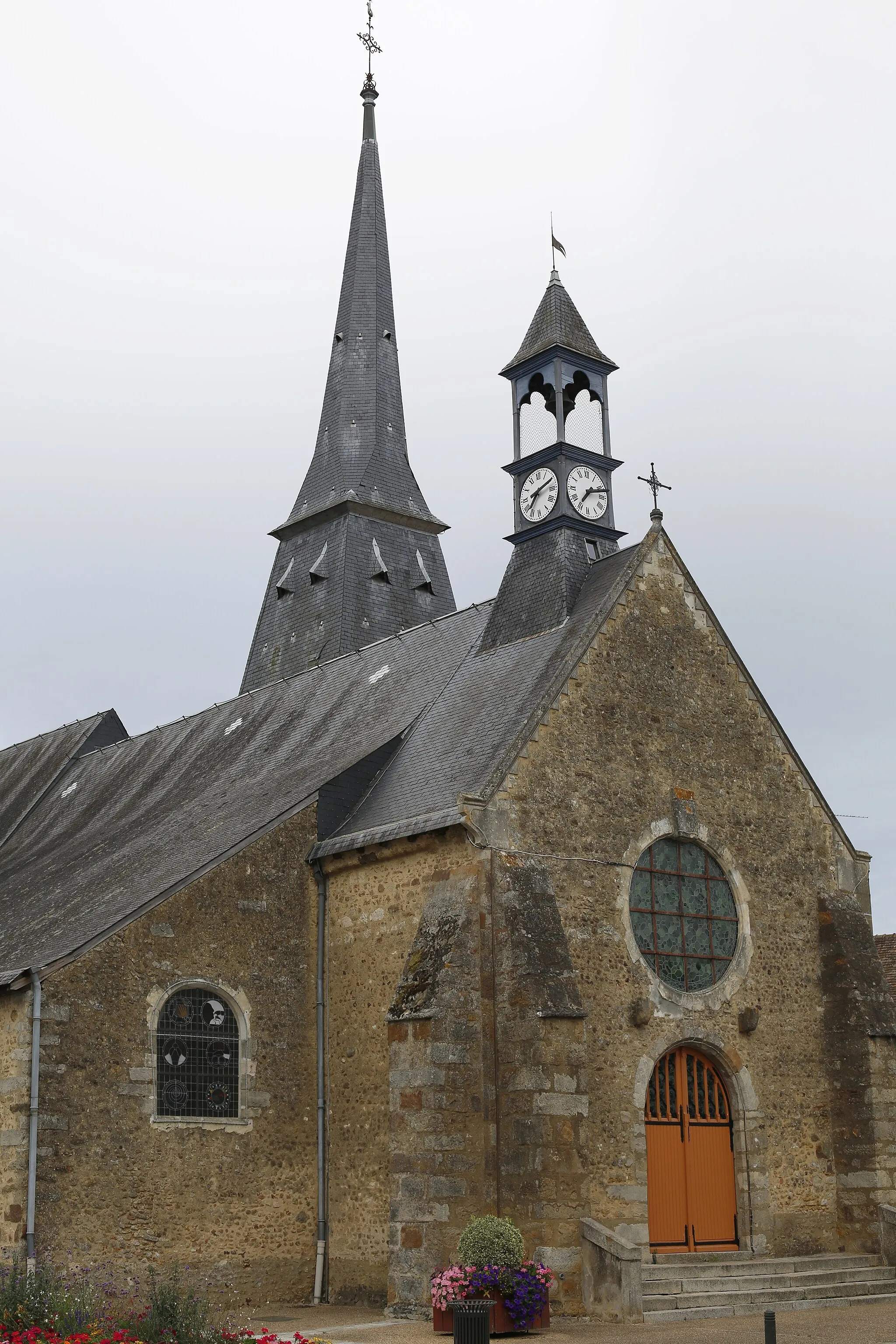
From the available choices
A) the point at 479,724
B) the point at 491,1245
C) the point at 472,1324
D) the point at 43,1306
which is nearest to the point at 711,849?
the point at 479,724

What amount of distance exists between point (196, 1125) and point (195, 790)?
22.9 feet

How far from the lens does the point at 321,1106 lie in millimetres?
18312

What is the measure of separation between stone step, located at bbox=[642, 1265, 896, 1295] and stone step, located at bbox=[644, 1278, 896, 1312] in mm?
64

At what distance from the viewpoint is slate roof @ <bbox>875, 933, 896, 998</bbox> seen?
26953 mm

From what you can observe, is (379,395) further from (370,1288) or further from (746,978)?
(370,1288)

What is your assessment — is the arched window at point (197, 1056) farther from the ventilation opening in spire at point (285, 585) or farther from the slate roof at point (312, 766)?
the ventilation opening in spire at point (285, 585)

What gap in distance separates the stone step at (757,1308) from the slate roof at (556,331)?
12.7 m

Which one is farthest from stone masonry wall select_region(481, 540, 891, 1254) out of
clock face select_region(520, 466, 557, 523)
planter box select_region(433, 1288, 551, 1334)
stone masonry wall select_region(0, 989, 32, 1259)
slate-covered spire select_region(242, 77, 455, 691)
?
slate-covered spire select_region(242, 77, 455, 691)

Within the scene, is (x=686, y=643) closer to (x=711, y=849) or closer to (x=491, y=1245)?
(x=711, y=849)

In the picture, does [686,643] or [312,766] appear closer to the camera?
[686,643]

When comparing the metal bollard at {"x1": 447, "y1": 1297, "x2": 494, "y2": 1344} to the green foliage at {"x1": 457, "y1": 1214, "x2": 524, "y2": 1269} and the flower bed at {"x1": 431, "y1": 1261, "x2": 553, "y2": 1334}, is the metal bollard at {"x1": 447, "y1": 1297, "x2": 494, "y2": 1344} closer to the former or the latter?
the flower bed at {"x1": 431, "y1": 1261, "x2": 553, "y2": 1334}

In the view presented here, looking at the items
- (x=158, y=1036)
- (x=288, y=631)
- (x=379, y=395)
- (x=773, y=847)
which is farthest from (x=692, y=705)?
(x=379, y=395)

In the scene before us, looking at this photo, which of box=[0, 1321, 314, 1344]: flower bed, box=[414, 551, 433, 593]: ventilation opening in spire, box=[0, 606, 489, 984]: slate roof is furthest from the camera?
box=[414, 551, 433, 593]: ventilation opening in spire

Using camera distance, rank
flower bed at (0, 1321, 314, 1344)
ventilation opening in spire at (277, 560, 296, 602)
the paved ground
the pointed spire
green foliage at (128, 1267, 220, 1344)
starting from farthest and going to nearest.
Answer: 1. the pointed spire
2. ventilation opening in spire at (277, 560, 296, 602)
3. the paved ground
4. green foliage at (128, 1267, 220, 1344)
5. flower bed at (0, 1321, 314, 1344)
